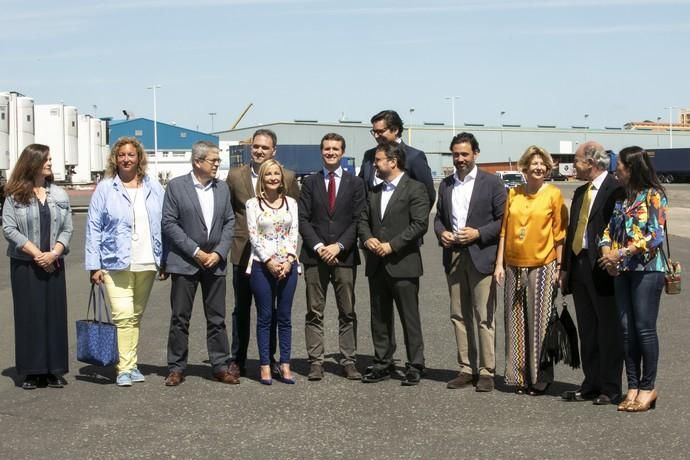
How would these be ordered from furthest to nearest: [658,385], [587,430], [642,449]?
[658,385] → [587,430] → [642,449]

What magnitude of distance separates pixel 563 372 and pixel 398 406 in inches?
72.5

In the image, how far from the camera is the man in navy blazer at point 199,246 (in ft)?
25.8

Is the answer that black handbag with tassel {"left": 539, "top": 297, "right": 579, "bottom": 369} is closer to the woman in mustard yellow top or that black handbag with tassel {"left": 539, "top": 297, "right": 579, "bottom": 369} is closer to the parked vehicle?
the woman in mustard yellow top

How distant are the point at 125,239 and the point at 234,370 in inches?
51.7

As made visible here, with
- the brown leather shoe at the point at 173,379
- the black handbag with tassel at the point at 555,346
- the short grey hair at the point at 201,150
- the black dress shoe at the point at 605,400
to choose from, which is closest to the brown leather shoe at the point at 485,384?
the black handbag with tassel at the point at 555,346

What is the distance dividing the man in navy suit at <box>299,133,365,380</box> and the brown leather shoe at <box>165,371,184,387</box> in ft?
3.27

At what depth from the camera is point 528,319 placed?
7.34 m

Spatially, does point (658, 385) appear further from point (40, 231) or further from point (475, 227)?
point (40, 231)

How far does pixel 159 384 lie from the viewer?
7.75 metres

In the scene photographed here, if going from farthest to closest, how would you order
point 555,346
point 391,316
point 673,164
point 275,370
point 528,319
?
point 673,164
point 275,370
point 391,316
point 528,319
point 555,346

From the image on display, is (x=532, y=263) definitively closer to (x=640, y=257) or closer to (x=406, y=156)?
(x=640, y=257)

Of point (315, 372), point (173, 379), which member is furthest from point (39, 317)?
point (315, 372)

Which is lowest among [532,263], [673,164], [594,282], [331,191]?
[594,282]

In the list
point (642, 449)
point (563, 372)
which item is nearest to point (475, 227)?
point (563, 372)
